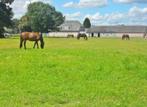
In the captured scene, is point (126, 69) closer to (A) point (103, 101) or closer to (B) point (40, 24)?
(A) point (103, 101)

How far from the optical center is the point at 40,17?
158375mm

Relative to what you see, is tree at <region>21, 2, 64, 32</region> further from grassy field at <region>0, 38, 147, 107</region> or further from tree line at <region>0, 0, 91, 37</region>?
grassy field at <region>0, 38, 147, 107</region>

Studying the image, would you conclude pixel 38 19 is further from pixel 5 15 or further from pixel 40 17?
pixel 5 15

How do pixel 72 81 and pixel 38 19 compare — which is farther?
pixel 38 19

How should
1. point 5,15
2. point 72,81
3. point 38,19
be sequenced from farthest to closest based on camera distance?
point 38,19 < point 5,15 < point 72,81

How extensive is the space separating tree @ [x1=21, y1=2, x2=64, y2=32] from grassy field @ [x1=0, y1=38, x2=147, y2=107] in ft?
434

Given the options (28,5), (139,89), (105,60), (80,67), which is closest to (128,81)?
(139,89)

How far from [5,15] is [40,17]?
50227mm

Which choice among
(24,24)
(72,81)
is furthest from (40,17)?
(72,81)

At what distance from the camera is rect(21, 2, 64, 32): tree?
513ft

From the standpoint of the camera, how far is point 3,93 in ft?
47.2

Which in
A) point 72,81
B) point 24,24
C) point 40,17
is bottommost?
point 24,24

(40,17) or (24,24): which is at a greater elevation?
(40,17)

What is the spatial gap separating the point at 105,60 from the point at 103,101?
9325 millimetres
